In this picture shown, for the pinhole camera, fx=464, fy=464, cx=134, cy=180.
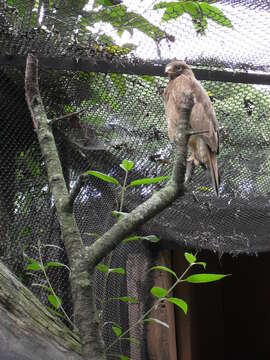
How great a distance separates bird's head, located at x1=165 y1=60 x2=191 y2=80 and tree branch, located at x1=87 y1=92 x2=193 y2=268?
710 mm

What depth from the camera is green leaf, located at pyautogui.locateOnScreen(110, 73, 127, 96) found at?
1.47m

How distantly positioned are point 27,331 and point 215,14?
1.06 m

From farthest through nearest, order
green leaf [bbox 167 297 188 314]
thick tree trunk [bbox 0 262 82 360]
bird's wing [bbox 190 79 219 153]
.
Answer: bird's wing [bbox 190 79 219 153], green leaf [bbox 167 297 188 314], thick tree trunk [bbox 0 262 82 360]

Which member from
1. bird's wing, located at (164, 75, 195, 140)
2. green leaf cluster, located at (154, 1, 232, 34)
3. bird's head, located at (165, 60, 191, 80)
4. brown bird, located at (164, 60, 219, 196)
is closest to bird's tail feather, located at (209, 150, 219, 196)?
brown bird, located at (164, 60, 219, 196)

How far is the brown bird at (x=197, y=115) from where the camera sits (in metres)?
1.49

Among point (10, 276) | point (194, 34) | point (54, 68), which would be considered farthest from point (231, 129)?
point (10, 276)

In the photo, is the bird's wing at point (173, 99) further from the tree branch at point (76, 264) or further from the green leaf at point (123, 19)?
the tree branch at point (76, 264)

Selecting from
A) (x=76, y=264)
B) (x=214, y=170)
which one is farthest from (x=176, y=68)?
(x=76, y=264)

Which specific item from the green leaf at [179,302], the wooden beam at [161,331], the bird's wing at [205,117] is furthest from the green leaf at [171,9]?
the wooden beam at [161,331]

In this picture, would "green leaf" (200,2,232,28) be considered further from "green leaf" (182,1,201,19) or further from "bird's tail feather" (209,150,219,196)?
"bird's tail feather" (209,150,219,196)

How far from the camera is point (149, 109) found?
5.36 feet

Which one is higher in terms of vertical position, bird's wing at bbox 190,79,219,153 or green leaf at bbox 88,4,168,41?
green leaf at bbox 88,4,168,41

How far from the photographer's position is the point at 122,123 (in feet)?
5.17

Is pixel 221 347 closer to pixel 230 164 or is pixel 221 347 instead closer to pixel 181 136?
pixel 230 164
